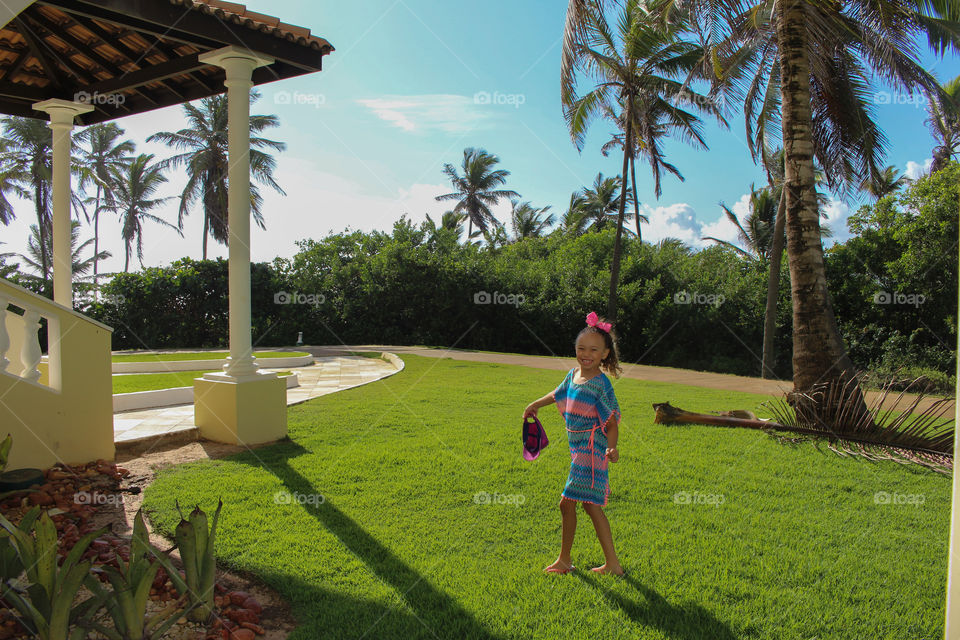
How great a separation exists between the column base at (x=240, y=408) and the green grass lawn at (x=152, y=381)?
3.22 metres

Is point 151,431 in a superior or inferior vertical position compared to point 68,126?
inferior

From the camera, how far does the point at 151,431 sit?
21.1 ft

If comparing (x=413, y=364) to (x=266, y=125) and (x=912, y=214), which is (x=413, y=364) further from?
(x=266, y=125)

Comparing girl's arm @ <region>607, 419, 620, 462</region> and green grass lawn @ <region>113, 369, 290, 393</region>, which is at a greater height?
girl's arm @ <region>607, 419, 620, 462</region>

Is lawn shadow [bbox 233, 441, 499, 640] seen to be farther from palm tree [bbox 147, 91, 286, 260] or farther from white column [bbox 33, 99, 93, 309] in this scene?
palm tree [bbox 147, 91, 286, 260]

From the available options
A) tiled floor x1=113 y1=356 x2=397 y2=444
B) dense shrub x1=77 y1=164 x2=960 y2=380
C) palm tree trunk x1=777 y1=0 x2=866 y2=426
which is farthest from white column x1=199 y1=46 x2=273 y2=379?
dense shrub x1=77 y1=164 x2=960 y2=380

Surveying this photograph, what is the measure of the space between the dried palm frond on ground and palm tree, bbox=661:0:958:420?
0.07m

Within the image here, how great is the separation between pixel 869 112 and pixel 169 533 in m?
15.7

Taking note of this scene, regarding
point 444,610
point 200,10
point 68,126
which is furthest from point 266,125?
point 444,610

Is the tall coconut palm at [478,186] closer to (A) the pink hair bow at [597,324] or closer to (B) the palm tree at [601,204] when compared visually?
(B) the palm tree at [601,204]

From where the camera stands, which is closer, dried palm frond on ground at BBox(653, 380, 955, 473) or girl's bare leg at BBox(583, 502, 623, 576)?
girl's bare leg at BBox(583, 502, 623, 576)

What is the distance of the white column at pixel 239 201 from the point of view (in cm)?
615

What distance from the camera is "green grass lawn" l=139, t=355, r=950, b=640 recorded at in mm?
2920

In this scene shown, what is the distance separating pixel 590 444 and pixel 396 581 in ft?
4.45
